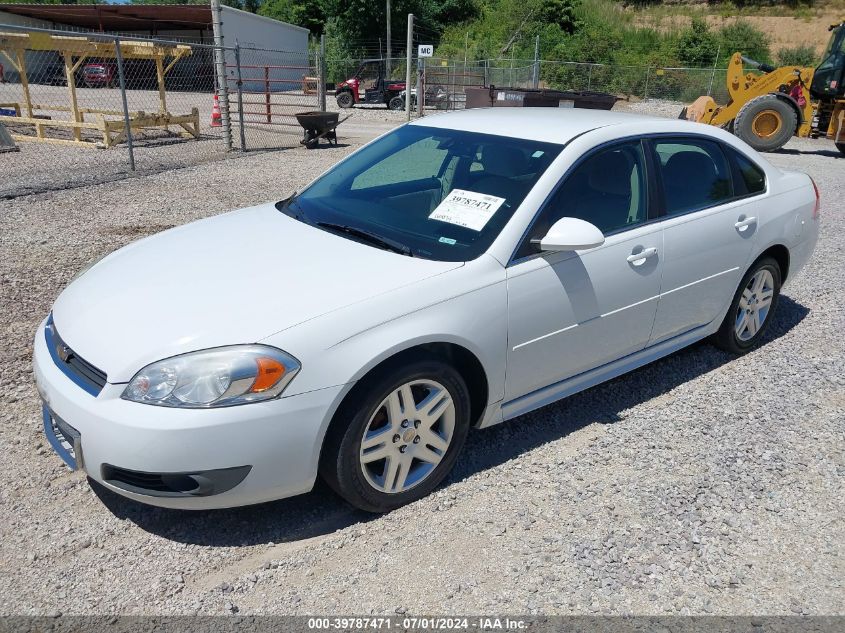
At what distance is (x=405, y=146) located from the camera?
4.07 m

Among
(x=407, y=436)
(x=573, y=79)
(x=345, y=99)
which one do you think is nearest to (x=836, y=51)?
(x=573, y=79)

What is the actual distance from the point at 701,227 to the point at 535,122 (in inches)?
46.6

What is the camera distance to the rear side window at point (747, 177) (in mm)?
4352

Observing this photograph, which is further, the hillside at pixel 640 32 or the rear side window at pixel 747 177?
the hillside at pixel 640 32

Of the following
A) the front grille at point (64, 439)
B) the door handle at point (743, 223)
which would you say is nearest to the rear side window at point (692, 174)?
the door handle at point (743, 223)

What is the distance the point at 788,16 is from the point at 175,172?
5750 cm

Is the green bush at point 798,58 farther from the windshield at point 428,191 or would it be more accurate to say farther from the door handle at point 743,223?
the windshield at point 428,191

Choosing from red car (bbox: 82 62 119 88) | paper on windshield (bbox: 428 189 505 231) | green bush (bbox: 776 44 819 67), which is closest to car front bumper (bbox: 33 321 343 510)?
paper on windshield (bbox: 428 189 505 231)

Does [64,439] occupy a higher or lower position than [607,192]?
lower

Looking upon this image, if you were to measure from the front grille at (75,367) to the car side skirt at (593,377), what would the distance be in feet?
5.62

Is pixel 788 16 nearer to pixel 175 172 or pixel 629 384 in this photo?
pixel 175 172

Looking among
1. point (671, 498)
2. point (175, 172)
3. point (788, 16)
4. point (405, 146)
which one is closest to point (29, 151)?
point (175, 172)

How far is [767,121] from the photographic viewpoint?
54.6 feet

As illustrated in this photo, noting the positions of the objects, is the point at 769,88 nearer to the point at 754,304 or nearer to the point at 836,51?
the point at 836,51
